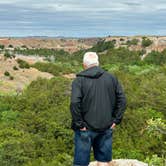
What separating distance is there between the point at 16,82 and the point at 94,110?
52.6 metres

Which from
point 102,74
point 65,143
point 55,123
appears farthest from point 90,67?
point 55,123

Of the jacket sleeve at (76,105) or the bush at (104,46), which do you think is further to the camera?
the bush at (104,46)

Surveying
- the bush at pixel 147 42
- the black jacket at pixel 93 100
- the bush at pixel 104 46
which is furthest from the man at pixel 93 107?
the bush at pixel 104 46

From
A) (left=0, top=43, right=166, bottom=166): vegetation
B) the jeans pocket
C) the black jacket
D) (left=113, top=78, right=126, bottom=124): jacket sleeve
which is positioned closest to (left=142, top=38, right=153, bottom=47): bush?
(left=0, top=43, right=166, bottom=166): vegetation

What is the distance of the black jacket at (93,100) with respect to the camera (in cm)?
748

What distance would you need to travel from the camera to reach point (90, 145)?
781 cm

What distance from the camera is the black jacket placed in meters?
7.48

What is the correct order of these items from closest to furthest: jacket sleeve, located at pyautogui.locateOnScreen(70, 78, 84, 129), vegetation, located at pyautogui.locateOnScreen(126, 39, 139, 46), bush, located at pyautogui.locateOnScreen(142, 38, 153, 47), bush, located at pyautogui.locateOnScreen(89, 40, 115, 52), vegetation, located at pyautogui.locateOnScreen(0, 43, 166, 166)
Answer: jacket sleeve, located at pyautogui.locateOnScreen(70, 78, 84, 129)
vegetation, located at pyautogui.locateOnScreen(0, 43, 166, 166)
bush, located at pyautogui.locateOnScreen(142, 38, 153, 47)
vegetation, located at pyautogui.locateOnScreen(126, 39, 139, 46)
bush, located at pyautogui.locateOnScreen(89, 40, 115, 52)

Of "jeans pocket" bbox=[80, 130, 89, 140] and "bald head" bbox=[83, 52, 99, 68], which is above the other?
"bald head" bbox=[83, 52, 99, 68]

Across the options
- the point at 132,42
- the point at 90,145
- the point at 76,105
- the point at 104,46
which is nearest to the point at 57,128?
the point at 90,145

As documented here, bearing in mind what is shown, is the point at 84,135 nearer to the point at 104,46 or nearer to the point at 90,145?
the point at 90,145

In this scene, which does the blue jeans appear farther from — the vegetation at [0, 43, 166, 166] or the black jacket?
the vegetation at [0, 43, 166, 166]

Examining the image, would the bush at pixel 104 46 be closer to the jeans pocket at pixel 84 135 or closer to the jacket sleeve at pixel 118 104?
the jacket sleeve at pixel 118 104

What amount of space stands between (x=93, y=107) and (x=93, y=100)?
0.10 metres
